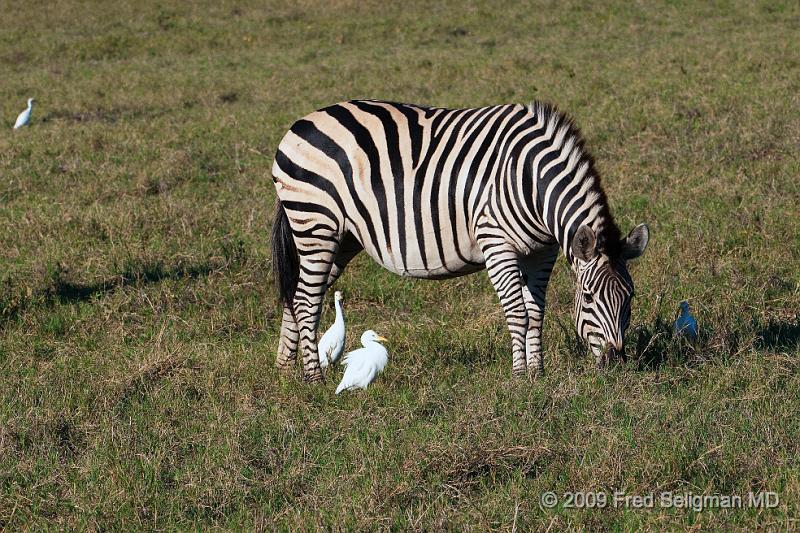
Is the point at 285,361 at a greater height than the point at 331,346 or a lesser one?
lesser

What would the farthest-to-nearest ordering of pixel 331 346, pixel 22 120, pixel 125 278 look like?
pixel 22 120
pixel 125 278
pixel 331 346

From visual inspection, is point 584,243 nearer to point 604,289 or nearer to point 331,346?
point 604,289

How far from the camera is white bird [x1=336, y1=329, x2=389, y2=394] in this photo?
611 centimetres

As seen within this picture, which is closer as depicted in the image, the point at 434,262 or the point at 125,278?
the point at 434,262

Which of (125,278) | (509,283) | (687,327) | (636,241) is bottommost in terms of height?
(125,278)

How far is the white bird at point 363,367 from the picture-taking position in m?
6.11

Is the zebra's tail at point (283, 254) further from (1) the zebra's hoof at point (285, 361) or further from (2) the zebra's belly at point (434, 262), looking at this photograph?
(2) the zebra's belly at point (434, 262)

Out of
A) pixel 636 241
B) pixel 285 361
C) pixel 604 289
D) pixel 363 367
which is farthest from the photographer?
pixel 285 361

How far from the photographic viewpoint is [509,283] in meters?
6.23

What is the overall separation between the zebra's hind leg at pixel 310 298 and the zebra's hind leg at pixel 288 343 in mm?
51

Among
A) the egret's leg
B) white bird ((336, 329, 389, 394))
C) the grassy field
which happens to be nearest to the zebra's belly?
the egret's leg

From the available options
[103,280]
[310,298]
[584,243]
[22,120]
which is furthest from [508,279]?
[22,120]

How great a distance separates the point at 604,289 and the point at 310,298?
2.17 m

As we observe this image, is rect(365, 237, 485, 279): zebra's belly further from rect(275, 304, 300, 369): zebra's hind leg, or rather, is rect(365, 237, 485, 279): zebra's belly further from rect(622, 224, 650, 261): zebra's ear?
rect(622, 224, 650, 261): zebra's ear
